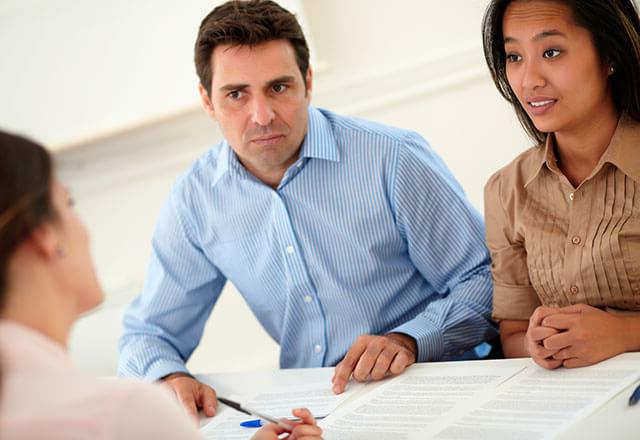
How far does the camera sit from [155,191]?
3.25 m

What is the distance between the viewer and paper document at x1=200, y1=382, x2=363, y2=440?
1.46 m

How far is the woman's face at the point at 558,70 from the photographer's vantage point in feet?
5.09

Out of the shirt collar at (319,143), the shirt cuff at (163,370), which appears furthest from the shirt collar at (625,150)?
the shirt cuff at (163,370)

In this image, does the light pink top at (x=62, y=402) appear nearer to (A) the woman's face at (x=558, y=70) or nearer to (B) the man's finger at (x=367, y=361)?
(B) the man's finger at (x=367, y=361)

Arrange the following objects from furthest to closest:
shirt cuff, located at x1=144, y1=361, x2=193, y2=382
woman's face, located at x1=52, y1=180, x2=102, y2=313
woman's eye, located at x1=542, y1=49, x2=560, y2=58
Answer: shirt cuff, located at x1=144, y1=361, x2=193, y2=382 < woman's eye, located at x1=542, y1=49, x2=560, y2=58 < woman's face, located at x1=52, y1=180, x2=102, y2=313

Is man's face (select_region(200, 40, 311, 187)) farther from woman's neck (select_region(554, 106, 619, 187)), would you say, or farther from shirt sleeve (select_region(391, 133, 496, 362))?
woman's neck (select_region(554, 106, 619, 187))

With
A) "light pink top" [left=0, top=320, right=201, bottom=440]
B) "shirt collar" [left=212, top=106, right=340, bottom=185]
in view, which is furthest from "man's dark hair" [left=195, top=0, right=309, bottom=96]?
"light pink top" [left=0, top=320, right=201, bottom=440]

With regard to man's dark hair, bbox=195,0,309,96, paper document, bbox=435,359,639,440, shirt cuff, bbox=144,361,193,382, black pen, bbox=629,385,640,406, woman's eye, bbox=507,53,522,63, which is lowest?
shirt cuff, bbox=144,361,193,382

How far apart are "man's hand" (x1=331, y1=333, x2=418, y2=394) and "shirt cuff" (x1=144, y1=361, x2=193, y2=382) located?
46 cm

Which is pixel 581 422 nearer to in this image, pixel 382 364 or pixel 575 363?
pixel 575 363

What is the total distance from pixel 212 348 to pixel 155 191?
2.17 ft

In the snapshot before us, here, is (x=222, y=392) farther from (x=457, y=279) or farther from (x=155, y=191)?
(x=155, y=191)

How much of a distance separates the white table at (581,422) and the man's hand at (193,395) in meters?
0.02

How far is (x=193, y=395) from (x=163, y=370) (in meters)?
0.22
